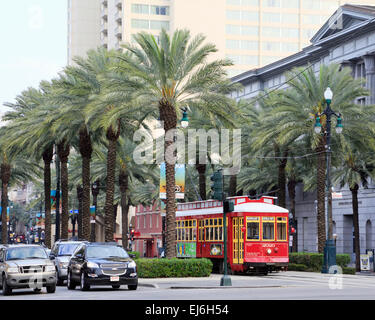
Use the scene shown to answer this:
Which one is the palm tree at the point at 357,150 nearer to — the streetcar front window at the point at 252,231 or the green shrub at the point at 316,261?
the green shrub at the point at 316,261

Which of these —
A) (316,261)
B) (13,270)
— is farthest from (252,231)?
(13,270)

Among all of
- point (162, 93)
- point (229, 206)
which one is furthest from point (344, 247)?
point (229, 206)

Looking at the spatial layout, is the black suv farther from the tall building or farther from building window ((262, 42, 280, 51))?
building window ((262, 42, 280, 51))

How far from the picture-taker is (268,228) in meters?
38.8

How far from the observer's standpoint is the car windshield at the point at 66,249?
33681 millimetres

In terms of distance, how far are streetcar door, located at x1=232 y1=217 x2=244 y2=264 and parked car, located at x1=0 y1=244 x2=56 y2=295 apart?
13275 millimetres

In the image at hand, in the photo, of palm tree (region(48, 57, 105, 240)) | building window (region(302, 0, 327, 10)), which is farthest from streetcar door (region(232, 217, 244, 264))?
building window (region(302, 0, 327, 10))

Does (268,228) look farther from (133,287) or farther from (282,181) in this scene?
(282,181)

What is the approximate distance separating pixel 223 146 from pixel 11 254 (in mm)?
28755

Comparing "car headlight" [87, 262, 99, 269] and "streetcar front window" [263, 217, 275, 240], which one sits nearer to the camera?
"car headlight" [87, 262, 99, 269]

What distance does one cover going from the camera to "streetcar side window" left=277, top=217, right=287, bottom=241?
39.0 meters

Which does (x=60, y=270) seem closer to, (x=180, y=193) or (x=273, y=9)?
(x=180, y=193)

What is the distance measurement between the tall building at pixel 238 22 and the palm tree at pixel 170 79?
75.6 meters

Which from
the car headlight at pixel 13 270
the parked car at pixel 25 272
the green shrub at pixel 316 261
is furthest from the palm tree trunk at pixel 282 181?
the car headlight at pixel 13 270
